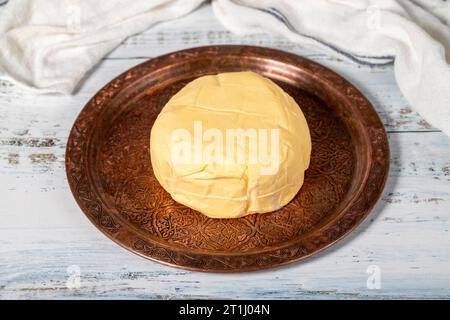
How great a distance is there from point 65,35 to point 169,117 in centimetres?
57

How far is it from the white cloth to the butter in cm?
40

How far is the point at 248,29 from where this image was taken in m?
1.83

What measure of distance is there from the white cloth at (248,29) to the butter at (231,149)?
0.40 meters

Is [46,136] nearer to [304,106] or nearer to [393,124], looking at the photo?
[304,106]

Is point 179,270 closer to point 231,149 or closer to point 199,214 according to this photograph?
point 199,214

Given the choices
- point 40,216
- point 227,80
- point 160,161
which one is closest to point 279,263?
point 160,161

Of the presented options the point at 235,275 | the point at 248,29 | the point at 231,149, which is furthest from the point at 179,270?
the point at 248,29

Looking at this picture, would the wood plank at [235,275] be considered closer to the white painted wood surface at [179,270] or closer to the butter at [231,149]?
the white painted wood surface at [179,270]

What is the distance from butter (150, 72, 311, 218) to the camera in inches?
52.4

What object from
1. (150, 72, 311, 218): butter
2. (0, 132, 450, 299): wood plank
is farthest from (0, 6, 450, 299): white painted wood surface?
(150, 72, 311, 218): butter

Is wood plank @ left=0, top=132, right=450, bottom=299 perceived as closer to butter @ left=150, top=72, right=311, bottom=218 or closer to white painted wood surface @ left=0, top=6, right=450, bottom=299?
white painted wood surface @ left=0, top=6, right=450, bottom=299

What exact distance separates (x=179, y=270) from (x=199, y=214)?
145 mm

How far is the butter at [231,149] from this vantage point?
1.33m

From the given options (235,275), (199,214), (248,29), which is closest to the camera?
(235,275)
